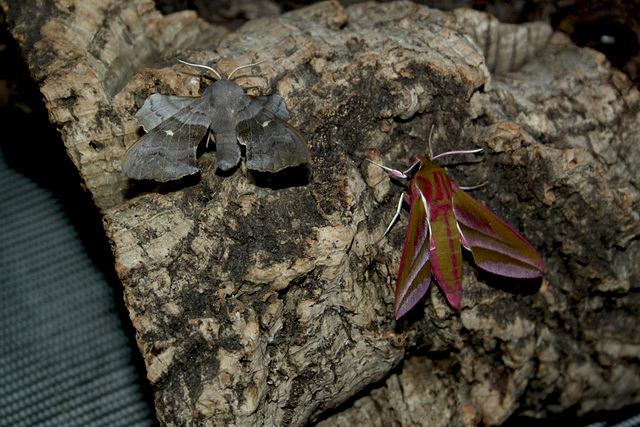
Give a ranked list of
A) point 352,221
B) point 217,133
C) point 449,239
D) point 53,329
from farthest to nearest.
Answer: point 53,329
point 449,239
point 217,133
point 352,221

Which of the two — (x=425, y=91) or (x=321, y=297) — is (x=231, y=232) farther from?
(x=425, y=91)

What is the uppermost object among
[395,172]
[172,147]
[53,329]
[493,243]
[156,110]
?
[156,110]

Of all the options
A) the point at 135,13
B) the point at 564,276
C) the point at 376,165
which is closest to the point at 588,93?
the point at 564,276

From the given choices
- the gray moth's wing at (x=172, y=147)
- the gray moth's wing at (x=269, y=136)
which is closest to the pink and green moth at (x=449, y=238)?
the gray moth's wing at (x=269, y=136)

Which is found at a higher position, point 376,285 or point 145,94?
point 145,94

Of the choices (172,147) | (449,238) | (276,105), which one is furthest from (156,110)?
(449,238)

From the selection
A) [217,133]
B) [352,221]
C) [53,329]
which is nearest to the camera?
[352,221]

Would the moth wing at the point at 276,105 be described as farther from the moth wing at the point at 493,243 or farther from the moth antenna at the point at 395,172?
the moth wing at the point at 493,243

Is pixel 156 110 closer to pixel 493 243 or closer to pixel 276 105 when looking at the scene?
pixel 276 105

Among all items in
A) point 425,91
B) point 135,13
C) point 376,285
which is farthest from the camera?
point 135,13
